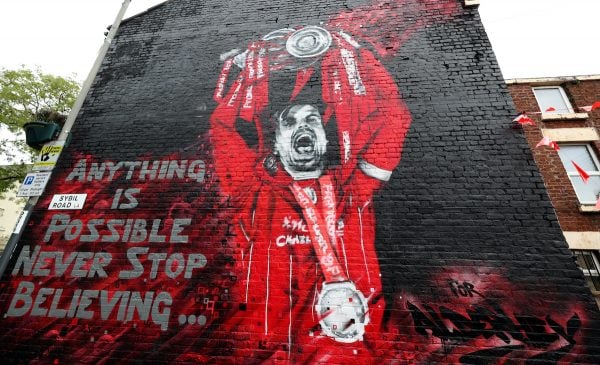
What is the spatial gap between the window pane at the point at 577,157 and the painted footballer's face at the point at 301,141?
6.91 m

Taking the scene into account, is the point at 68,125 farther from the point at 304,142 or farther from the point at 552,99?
the point at 552,99

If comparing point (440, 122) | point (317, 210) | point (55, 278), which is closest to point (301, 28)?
point (440, 122)

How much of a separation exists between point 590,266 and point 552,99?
16.2ft

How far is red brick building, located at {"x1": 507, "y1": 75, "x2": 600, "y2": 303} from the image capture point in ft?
20.7

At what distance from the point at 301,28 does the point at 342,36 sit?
0.93 metres

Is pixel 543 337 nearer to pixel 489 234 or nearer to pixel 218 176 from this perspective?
pixel 489 234

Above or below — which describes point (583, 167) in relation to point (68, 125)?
above

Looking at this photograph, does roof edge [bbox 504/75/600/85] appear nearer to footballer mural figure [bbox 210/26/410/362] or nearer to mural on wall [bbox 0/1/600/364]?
mural on wall [bbox 0/1/600/364]

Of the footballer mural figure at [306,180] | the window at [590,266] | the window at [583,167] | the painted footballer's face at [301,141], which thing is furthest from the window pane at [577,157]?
the painted footballer's face at [301,141]

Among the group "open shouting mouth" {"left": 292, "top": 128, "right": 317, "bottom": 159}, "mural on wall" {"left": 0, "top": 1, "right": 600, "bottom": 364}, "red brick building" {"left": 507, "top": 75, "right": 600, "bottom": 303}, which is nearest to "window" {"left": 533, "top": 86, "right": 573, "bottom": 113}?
"red brick building" {"left": 507, "top": 75, "right": 600, "bottom": 303}

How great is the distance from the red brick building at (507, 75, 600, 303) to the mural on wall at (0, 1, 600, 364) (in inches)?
176

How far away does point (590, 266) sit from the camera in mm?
6305

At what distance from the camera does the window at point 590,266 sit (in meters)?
6.25
